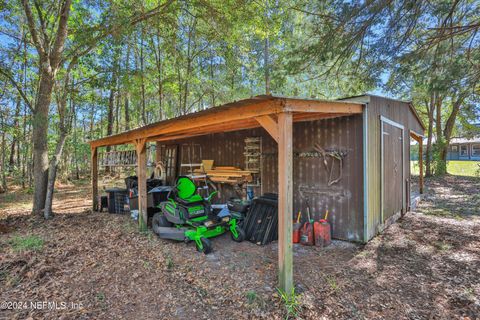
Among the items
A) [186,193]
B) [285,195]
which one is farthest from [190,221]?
[285,195]

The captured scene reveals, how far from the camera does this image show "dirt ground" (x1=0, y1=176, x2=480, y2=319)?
7.96 ft

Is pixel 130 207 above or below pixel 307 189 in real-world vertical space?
below

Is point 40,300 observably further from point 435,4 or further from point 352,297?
point 435,4

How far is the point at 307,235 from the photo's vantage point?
421 cm

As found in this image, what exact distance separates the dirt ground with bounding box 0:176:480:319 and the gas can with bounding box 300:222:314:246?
0.67 ft

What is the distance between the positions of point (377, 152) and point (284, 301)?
3.27 metres

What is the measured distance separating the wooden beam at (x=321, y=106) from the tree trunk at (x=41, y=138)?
6.08m

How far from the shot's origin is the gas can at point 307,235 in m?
4.20

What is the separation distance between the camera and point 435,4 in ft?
14.1

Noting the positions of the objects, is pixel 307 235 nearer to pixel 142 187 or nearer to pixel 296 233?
pixel 296 233

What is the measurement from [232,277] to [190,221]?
145cm

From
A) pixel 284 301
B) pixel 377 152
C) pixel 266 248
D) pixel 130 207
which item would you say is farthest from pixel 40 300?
pixel 377 152

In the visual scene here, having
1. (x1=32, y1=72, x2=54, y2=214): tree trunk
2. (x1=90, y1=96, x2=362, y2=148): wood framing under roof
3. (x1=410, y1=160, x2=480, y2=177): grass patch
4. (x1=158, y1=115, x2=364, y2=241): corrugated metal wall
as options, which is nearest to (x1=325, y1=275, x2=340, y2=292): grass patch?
(x1=158, y1=115, x2=364, y2=241): corrugated metal wall

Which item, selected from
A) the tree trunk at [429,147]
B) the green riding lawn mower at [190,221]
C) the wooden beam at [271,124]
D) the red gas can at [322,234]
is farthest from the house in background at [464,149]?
the wooden beam at [271,124]
